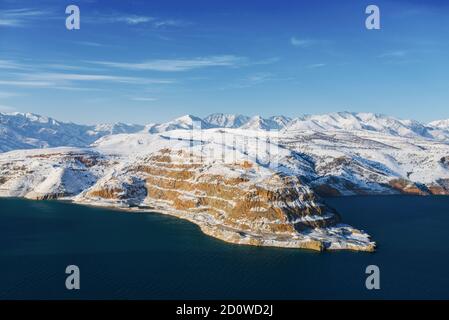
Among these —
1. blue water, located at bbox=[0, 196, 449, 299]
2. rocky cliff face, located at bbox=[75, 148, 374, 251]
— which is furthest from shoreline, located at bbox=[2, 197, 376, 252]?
blue water, located at bbox=[0, 196, 449, 299]

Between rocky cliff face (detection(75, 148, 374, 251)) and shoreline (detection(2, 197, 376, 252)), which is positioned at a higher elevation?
rocky cliff face (detection(75, 148, 374, 251))

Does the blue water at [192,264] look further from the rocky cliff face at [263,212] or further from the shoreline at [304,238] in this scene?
the rocky cliff face at [263,212]

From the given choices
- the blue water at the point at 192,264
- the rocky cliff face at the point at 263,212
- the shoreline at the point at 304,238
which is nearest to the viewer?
the blue water at the point at 192,264

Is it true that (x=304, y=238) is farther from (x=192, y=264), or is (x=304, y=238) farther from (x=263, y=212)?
(x=192, y=264)

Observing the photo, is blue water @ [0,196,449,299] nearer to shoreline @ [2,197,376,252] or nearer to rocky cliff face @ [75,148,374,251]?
shoreline @ [2,197,376,252]

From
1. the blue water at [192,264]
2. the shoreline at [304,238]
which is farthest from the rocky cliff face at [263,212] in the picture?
the blue water at [192,264]

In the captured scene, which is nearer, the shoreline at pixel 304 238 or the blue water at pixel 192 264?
the blue water at pixel 192 264

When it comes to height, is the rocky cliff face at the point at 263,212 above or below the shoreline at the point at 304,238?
above

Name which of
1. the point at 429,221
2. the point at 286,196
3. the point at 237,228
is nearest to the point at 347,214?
the point at 429,221
